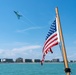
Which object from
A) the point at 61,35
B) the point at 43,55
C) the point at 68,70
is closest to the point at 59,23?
the point at 61,35

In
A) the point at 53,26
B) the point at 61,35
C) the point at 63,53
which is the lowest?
the point at 63,53

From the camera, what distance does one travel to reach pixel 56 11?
8.93 metres

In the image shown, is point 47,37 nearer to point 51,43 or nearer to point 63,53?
point 51,43

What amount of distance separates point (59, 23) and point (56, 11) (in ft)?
1.53

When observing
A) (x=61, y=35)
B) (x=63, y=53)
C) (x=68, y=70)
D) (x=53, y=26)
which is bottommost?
(x=68, y=70)

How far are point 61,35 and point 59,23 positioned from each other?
44cm

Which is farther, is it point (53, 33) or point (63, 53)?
point (53, 33)

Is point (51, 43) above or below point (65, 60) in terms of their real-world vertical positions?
above

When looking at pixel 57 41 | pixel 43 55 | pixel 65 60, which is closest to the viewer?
pixel 65 60

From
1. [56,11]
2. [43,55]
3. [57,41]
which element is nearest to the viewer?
[56,11]

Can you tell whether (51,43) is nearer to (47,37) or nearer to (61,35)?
(47,37)

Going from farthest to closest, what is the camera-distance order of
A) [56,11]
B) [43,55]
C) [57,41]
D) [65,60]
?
1. [43,55]
2. [57,41]
3. [56,11]
4. [65,60]

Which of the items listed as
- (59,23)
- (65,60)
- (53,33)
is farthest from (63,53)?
(53,33)

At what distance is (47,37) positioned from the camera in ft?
35.2
